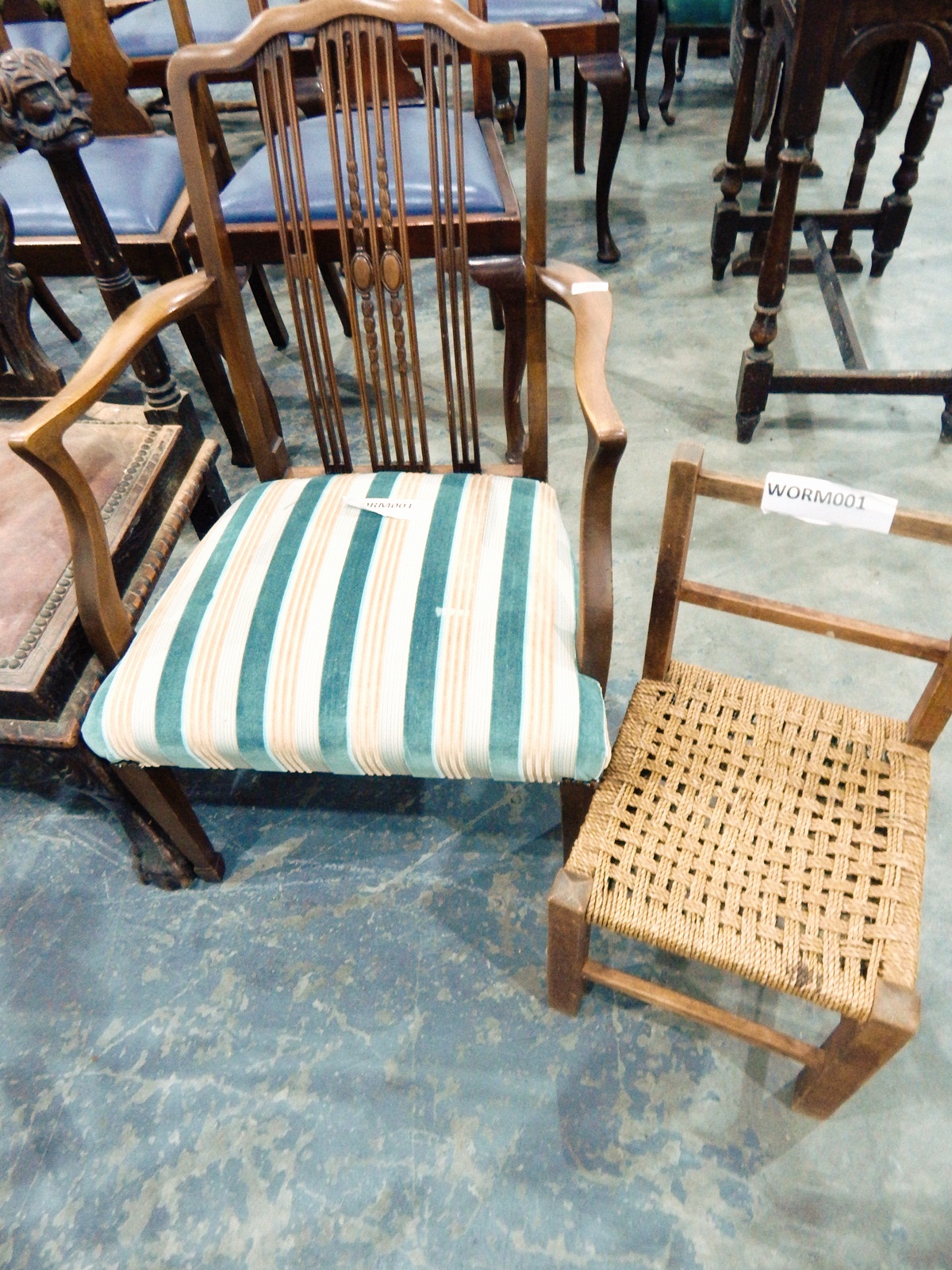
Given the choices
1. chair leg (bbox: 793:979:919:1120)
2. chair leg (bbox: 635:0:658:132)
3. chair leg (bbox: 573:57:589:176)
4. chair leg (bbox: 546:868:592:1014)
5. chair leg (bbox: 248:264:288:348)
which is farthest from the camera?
chair leg (bbox: 635:0:658:132)

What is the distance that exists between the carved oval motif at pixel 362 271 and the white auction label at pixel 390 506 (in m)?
A: 0.30

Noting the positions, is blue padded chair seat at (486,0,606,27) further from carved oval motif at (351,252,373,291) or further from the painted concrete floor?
the painted concrete floor

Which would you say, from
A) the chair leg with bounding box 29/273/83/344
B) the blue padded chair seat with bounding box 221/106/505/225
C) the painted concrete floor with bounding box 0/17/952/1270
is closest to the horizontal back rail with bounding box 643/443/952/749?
the painted concrete floor with bounding box 0/17/952/1270

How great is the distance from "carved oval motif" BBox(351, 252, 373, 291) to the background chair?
2642 mm

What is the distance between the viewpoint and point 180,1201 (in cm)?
105

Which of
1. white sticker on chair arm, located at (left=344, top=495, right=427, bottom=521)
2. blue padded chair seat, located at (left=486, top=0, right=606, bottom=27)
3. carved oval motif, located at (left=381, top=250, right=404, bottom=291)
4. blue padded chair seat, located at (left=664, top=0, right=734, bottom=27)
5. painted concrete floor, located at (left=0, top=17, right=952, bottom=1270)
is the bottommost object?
painted concrete floor, located at (left=0, top=17, right=952, bottom=1270)

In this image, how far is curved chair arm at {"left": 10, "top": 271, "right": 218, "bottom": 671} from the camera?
0.91 m

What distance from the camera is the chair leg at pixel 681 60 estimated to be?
3475 millimetres

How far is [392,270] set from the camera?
1.14 m

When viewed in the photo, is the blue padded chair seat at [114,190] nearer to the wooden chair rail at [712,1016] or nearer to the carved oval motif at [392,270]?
the carved oval motif at [392,270]

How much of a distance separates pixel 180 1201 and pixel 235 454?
1.56 m

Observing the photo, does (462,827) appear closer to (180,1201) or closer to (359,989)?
(359,989)

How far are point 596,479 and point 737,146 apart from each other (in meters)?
1.77

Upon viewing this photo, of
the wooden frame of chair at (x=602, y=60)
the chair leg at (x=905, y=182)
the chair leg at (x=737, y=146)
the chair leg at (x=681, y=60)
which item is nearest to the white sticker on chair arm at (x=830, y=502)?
the wooden frame of chair at (x=602, y=60)
